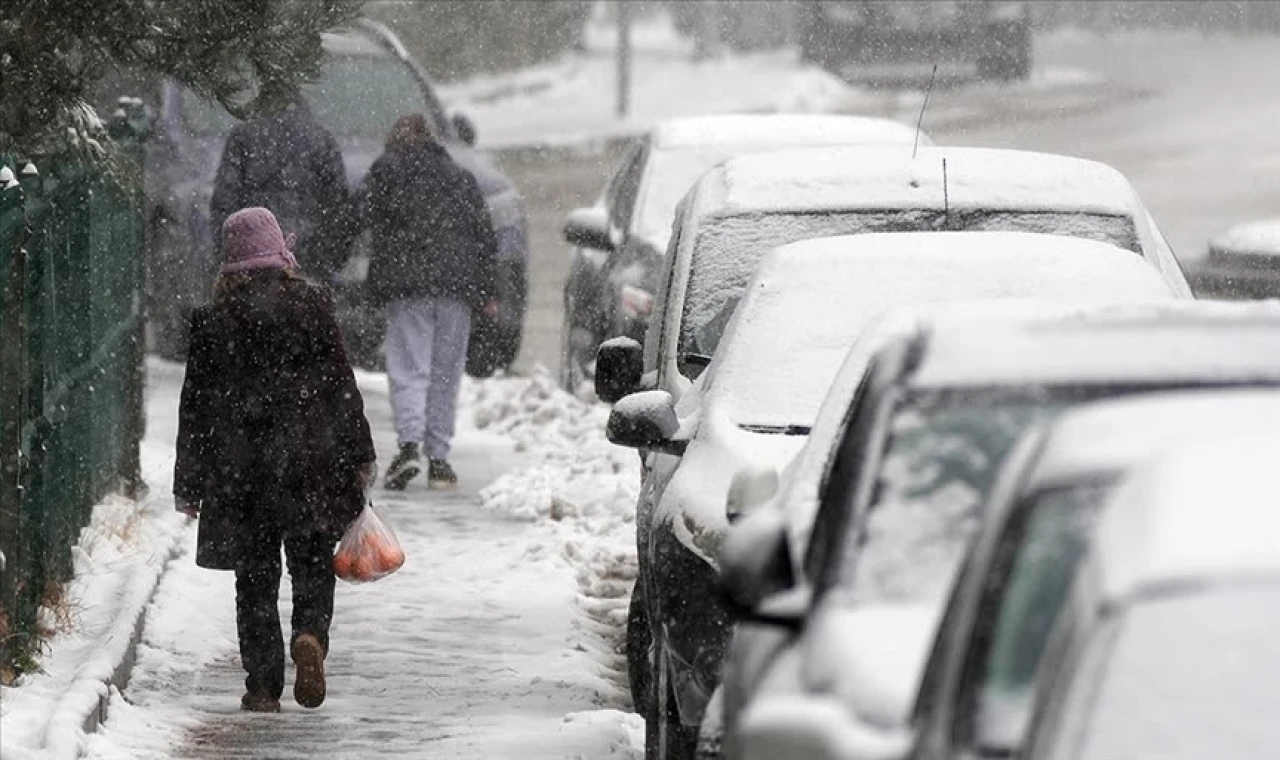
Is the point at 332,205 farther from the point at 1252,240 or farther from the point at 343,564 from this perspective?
the point at 1252,240

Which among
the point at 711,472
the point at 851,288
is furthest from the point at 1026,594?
the point at 851,288

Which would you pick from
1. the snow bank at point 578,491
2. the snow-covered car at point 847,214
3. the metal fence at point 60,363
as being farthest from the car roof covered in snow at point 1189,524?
the snow bank at point 578,491

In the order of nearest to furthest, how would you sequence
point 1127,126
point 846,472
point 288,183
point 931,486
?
1. point 931,486
2. point 846,472
3. point 288,183
4. point 1127,126

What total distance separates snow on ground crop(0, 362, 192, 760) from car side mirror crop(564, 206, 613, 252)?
2.18m

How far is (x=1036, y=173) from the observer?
8.69 meters

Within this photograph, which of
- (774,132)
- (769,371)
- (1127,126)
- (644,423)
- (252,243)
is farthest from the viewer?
(1127,126)

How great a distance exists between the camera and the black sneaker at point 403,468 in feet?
42.5

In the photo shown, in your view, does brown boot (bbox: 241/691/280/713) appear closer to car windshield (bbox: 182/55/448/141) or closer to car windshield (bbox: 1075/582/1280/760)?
car windshield (bbox: 1075/582/1280/760)

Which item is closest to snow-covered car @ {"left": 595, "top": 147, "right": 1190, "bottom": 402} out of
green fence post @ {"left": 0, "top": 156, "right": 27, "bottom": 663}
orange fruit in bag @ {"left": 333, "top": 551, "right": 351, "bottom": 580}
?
orange fruit in bag @ {"left": 333, "top": 551, "right": 351, "bottom": 580}

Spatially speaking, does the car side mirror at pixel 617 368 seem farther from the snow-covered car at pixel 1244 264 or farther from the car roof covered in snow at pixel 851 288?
the snow-covered car at pixel 1244 264

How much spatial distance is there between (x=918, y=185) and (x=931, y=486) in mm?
4406

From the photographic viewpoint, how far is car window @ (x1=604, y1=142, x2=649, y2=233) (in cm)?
1380

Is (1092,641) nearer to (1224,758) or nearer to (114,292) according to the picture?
(1224,758)

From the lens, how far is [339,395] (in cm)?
832
